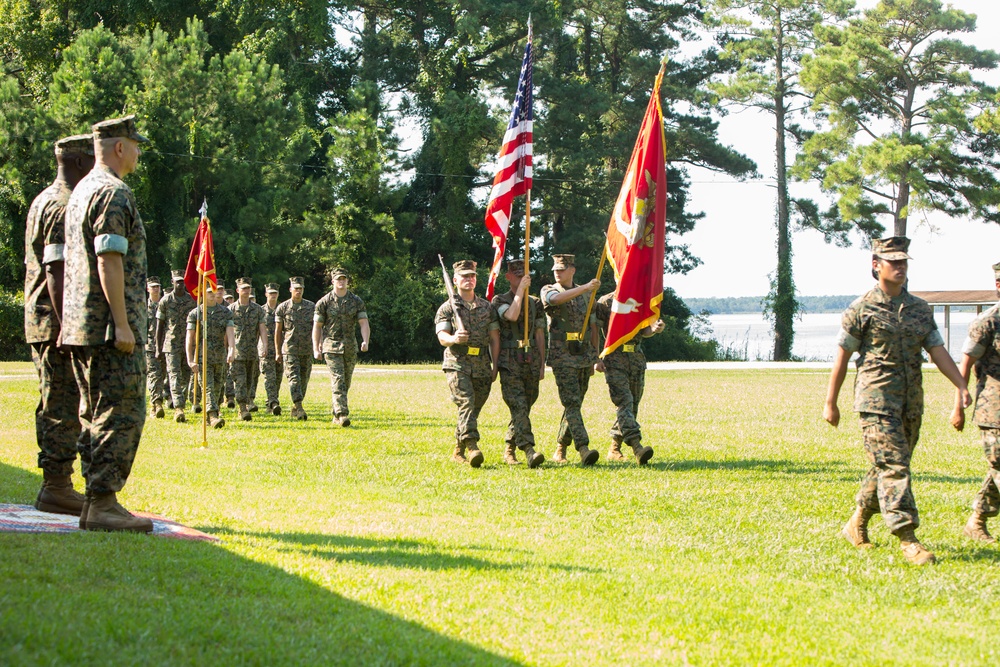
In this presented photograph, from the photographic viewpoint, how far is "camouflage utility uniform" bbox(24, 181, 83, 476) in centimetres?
758

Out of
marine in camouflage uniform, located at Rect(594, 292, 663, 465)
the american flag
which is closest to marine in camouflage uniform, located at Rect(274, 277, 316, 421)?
the american flag

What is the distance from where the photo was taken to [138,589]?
5.69 meters

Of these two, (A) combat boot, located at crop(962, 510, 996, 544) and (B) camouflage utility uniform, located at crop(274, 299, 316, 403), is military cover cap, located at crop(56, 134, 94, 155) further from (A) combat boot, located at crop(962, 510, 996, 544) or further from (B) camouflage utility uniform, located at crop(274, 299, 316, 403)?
(B) camouflage utility uniform, located at crop(274, 299, 316, 403)

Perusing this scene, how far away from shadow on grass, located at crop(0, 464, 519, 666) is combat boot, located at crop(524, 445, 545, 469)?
19.4ft

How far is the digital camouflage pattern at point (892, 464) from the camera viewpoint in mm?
7645

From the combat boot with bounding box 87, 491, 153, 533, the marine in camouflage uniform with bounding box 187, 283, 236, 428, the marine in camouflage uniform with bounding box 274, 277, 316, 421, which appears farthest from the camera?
the marine in camouflage uniform with bounding box 274, 277, 316, 421

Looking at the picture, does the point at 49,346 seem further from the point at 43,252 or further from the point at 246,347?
the point at 246,347

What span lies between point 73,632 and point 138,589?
2.95ft

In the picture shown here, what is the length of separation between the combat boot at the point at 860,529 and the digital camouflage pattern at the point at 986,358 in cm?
104

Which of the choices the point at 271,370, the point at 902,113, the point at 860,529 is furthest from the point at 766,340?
the point at 860,529

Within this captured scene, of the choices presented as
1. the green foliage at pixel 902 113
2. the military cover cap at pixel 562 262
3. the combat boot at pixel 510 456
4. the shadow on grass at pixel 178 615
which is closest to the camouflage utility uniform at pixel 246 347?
the combat boot at pixel 510 456

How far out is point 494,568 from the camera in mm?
6973

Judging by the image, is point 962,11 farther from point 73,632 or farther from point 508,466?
point 73,632

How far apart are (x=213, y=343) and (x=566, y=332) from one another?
701 cm
